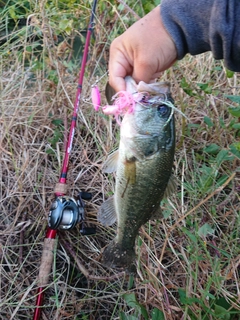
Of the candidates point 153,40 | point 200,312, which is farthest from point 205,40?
point 200,312

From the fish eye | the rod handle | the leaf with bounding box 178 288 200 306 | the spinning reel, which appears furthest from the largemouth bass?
the rod handle

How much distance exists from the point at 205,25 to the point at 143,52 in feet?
0.88

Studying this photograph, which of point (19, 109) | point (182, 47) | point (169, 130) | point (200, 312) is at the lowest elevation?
point (200, 312)

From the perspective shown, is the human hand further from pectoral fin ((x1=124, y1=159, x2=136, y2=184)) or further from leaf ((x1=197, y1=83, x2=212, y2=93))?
leaf ((x1=197, y1=83, x2=212, y2=93))

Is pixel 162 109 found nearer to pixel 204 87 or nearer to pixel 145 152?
pixel 145 152

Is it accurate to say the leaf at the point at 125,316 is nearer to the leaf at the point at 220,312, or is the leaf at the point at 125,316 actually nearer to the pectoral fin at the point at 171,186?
the leaf at the point at 220,312

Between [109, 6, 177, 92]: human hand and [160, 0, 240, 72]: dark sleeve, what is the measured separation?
4cm

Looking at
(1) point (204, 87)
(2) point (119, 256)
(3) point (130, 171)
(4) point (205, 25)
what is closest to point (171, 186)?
(3) point (130, 171)

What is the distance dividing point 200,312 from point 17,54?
283 centimetres

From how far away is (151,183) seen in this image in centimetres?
179

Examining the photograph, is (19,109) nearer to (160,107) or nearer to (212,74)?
(212,74)

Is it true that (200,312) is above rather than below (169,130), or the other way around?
below

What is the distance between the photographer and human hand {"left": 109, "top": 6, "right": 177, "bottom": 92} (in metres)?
1.70

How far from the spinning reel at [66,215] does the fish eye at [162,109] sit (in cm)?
97
